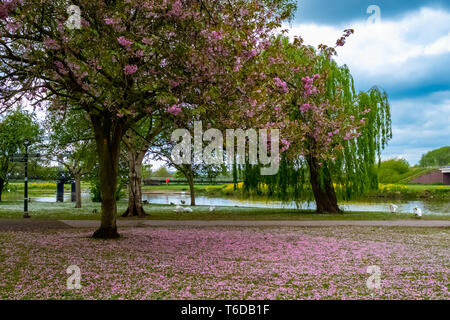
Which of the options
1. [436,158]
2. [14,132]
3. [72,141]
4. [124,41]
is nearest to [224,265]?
[124,41]

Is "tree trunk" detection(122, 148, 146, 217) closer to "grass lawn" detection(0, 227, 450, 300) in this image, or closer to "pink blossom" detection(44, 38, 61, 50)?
"grass lawn" detection(0, 227, 450, 300)

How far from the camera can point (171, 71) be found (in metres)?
8.67

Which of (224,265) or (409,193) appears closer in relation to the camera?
(224,265)

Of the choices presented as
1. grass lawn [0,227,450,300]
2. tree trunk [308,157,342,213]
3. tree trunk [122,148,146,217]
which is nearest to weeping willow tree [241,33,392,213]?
tree trunk [308,157,342,213]

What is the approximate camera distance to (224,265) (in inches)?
324

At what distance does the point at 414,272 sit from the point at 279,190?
48.6 feet

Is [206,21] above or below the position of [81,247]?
above

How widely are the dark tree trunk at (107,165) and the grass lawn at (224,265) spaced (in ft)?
2.14

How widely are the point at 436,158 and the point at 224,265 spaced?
12421cm

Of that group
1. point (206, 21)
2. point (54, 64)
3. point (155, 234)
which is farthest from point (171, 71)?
point (155, 234)

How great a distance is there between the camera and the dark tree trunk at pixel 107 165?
1177 centimetres

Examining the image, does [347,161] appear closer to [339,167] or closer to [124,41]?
[339,167]

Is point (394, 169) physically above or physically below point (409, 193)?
above
